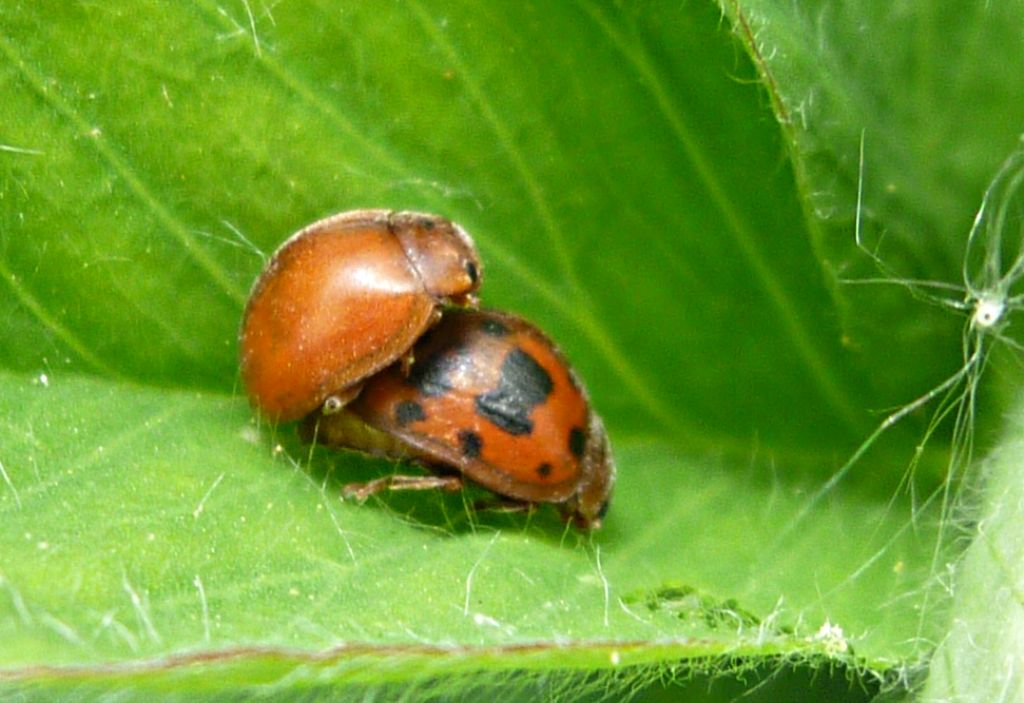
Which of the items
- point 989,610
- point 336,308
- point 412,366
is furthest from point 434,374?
point 989,610

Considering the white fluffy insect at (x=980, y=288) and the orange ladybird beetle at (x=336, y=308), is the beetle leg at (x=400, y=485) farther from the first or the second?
the white fluffy insect at (x=980, y=288)

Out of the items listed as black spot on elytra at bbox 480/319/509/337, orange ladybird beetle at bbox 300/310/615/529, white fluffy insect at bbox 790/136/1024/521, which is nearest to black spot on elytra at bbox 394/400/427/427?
orange ladybird beetle at bbox 300/310/615/529

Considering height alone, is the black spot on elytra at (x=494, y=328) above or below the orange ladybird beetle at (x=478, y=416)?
above

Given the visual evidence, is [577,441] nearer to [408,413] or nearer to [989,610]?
[408,413]

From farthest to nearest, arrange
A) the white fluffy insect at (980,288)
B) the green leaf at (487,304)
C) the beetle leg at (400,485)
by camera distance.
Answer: the white fluffy insect at (980,288), the beetle leg at (400,485), the green leaf at (487,304)

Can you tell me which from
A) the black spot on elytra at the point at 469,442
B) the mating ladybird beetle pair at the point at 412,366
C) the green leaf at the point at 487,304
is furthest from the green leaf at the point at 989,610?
the black spot on elytra at the point at 469,442

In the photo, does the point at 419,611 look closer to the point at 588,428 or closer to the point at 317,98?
the point at 588,428

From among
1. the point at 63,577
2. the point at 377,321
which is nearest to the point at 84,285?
the point at 377,321
